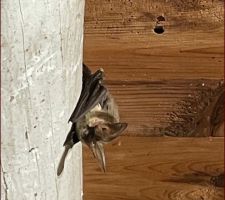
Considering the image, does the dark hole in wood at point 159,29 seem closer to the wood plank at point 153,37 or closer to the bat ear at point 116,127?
the wood plank at point 153,37

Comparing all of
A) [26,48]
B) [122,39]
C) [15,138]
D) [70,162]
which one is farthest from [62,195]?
[122,39]

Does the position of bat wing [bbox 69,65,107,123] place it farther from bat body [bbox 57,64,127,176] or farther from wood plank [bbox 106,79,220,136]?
wood plank [bbox 106,79,220,136]

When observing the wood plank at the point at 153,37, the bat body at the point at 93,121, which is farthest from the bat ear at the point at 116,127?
the wood plank at the point at 153,37

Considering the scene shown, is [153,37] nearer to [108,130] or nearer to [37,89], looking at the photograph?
[108,130]

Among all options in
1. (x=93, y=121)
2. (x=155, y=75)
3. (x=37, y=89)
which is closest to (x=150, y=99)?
(x=155, y=75)

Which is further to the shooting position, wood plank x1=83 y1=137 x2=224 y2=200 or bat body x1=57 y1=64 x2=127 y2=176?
wood plank x1=83 y1=137 x2=224 y2=200

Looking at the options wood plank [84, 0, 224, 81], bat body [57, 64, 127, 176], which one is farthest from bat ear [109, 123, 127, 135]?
wood plank [84, 0, 224, 81]

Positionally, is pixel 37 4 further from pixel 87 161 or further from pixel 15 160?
pixel 87 161
